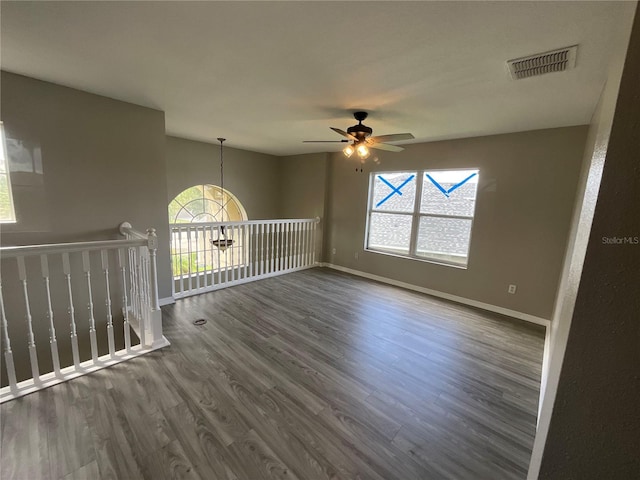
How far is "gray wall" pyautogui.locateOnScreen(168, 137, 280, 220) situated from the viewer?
4777mm

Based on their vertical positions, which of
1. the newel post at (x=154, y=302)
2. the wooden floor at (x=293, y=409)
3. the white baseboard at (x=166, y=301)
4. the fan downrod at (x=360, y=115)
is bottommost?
the wooden floor at (x=293, y=409)

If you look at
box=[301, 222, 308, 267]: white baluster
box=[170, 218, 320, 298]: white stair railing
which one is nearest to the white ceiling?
box=[170, 218, 320, 298]: white stair railing

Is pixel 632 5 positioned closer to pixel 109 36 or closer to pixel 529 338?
pixel 109 36

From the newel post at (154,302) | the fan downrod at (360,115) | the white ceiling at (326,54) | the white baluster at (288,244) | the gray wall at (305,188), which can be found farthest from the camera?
the gray wall at (305,188)

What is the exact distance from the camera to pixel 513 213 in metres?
3.46

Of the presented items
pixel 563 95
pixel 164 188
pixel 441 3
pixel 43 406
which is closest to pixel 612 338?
pixel 441 3

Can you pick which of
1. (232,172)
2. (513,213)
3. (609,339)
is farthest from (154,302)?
(513,213)

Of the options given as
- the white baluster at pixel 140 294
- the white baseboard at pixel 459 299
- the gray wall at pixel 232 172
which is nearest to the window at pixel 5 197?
the white baluster at pixel 140 294

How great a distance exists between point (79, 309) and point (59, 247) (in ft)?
4.30

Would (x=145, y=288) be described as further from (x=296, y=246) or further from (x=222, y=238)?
(x=296, y=246)

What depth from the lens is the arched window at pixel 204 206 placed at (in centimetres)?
513

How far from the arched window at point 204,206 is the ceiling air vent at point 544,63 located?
500cm

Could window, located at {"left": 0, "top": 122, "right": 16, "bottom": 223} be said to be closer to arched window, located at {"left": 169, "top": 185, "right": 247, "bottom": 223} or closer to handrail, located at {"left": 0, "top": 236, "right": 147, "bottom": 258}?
handrail, located at {"left": 0, "top": 236, "right": 147, "bottom": 258}

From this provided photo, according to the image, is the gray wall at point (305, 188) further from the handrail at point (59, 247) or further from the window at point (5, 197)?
the window at point (5, 197)
